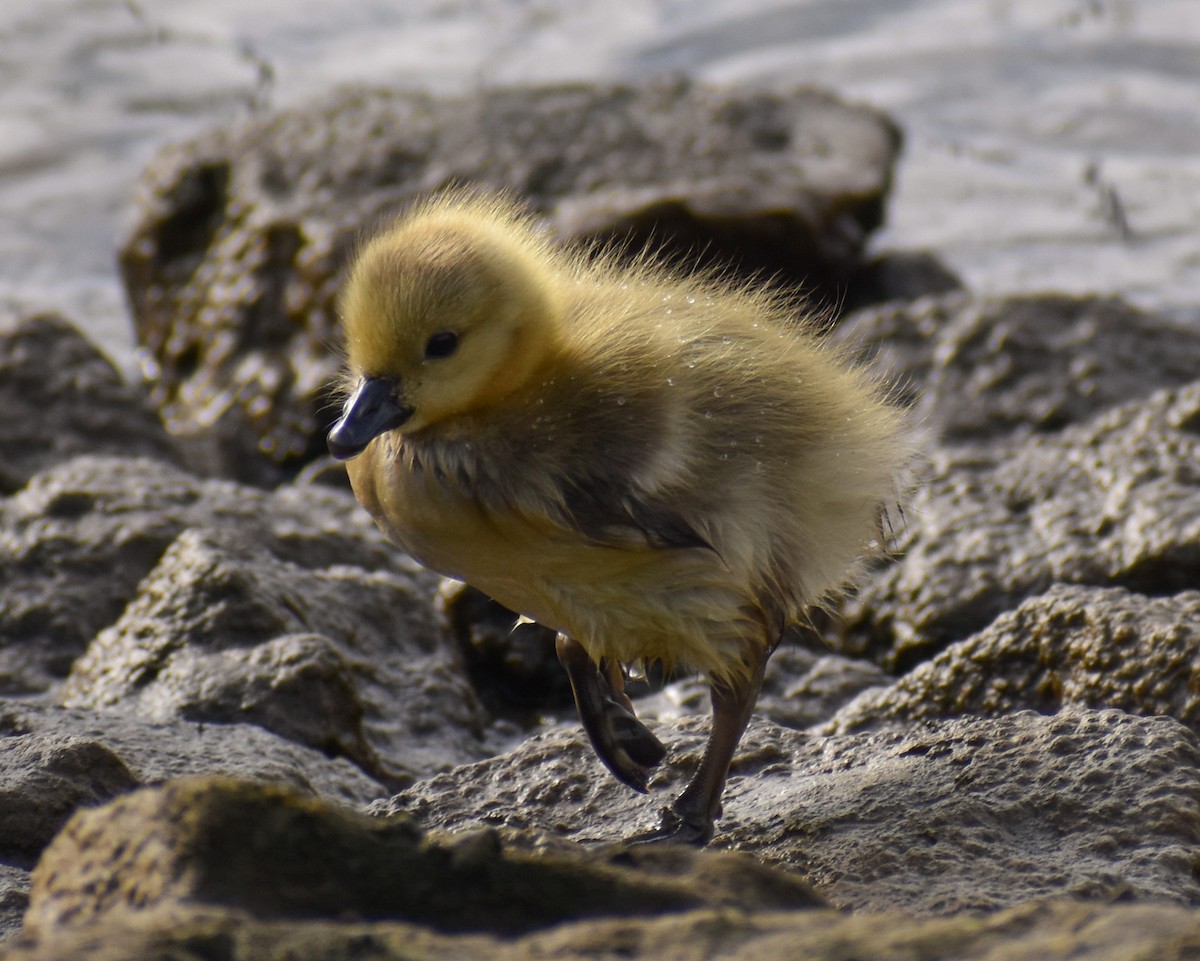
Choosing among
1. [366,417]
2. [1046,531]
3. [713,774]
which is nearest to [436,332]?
[366,417]

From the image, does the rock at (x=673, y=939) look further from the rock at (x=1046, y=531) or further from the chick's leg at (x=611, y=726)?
the rock at (x=1046, y=531)

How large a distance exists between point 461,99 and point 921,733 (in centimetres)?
730

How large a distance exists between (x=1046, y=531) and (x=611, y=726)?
2124 millimetres

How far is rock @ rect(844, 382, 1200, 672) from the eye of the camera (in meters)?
5.25

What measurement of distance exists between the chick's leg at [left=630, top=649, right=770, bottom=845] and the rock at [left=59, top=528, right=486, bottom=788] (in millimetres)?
1265

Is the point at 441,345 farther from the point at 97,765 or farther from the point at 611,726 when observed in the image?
the point at 97,765

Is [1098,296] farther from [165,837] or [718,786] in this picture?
[165,837]

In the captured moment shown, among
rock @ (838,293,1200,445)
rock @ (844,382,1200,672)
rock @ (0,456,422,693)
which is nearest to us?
rock @ (844,382,1200,672)

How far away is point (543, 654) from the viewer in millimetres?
5770

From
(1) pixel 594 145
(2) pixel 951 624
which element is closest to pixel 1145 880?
(2) pixel 951 624

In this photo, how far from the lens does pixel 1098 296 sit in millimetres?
7027

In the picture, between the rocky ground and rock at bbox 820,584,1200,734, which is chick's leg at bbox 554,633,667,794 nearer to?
the rocky ground

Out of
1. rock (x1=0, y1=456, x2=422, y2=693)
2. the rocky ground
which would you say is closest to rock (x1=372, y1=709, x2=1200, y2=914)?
the rocky ground

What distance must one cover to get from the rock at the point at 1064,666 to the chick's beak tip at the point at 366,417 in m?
1.66
